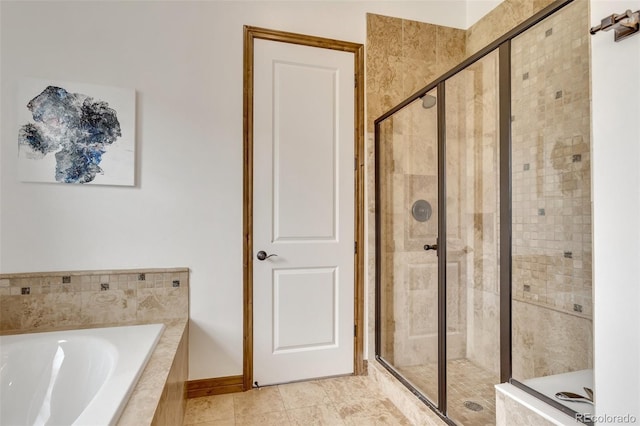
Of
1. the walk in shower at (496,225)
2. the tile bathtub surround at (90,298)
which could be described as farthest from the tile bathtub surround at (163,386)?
the walk in shower at (496,225)

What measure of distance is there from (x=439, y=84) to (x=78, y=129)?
2076 mm

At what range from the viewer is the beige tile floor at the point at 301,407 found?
191cm

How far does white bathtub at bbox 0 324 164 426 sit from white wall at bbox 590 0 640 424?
1.52 metres

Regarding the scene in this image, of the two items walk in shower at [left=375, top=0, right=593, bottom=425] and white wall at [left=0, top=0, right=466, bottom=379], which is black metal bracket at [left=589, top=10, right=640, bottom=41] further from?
white wall at [left=0, top=0, right=466, bottom=379]

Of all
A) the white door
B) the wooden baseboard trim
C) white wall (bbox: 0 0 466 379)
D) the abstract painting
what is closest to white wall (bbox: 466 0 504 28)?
the white door

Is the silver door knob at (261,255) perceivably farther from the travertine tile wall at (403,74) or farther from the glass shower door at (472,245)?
the glass shower door at (472,245)

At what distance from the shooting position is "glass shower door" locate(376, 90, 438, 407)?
6.50ft

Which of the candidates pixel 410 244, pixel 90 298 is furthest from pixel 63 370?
pixel 410 244

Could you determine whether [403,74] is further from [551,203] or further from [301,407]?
[301,407]

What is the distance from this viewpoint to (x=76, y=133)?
1973 mm

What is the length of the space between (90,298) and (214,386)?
930mm

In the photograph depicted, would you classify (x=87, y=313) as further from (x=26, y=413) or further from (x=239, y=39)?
(x=239, y=39)

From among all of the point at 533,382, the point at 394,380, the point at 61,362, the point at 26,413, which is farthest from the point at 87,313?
the point at 533,382

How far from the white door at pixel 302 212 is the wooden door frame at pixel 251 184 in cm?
3
